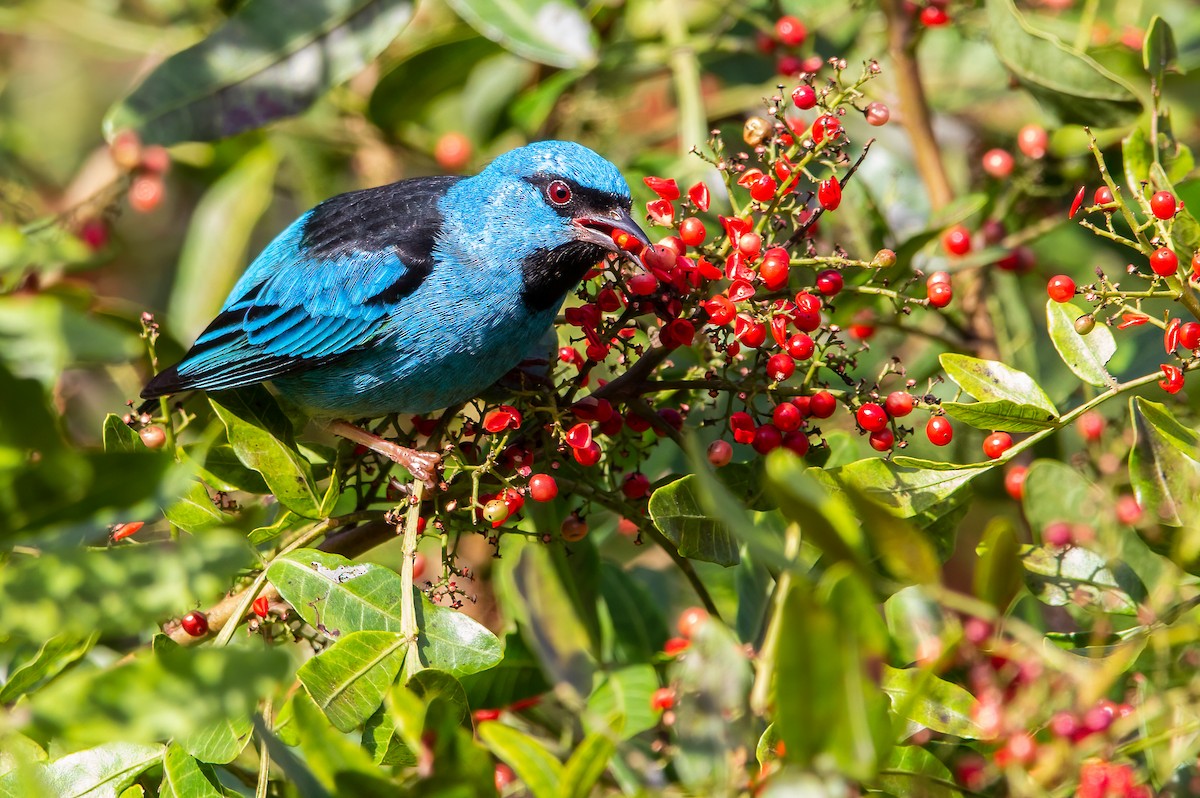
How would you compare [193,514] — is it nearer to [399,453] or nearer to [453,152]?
[399,453]

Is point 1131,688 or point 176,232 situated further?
point 176,232

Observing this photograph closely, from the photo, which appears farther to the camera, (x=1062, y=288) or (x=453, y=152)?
(x=453, y=152)

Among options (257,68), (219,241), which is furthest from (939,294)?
(219,241)

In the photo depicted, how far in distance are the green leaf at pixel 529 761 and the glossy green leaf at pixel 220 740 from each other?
29.3 inches

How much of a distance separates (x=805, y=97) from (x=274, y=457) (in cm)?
139

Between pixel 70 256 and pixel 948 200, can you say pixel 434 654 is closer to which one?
pixel 70 256

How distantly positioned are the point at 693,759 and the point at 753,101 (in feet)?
9.93

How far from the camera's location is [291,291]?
3514mm

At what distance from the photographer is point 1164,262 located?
6.91ft

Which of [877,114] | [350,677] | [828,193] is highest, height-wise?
[877,114]

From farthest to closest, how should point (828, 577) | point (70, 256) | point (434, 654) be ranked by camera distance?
1. point (434, 654)
2. point (70, 256)
3. point (828, 577)

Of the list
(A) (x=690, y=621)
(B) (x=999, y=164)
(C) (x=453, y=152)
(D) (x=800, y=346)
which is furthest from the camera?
(C) (x=453, y=152)

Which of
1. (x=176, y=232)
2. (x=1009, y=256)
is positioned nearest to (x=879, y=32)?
(x=1009, y=256)

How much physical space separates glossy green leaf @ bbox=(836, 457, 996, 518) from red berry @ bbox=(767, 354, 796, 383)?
0.26 metres
